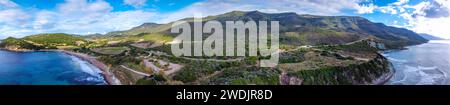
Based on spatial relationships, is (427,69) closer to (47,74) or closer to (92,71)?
(92,71)

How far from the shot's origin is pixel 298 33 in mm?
68125

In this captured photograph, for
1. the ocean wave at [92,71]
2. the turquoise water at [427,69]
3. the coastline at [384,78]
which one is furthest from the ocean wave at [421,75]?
the ocean wave at [92,71]

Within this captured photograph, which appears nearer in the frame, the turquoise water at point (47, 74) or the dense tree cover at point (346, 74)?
the turquoise water at point (47, 74)

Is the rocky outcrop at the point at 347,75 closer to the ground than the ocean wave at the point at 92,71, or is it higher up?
closer to the ground

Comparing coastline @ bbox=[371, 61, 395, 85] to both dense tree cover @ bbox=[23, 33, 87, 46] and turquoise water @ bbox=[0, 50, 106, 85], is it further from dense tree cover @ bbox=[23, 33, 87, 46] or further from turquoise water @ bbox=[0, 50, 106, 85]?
dense tree cover @ bbox=[23, 33, 87, 46]

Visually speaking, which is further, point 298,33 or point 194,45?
point 298,33

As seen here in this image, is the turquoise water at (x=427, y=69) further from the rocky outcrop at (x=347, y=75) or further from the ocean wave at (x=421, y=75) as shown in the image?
the rocky outcrop at (x=347, y=75)

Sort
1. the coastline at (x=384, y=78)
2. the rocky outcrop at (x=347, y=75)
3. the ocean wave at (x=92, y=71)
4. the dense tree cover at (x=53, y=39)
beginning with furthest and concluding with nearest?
the dense tree cover at (x=53, y=39) < the coastline at (x=384, y=78) < the rocky outcrop at (x=347, y=75) < the ocean wave at (x=92, y=71)

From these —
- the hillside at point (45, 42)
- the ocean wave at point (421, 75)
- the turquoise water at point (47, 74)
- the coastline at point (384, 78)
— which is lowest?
the coastline at point (384, 78)

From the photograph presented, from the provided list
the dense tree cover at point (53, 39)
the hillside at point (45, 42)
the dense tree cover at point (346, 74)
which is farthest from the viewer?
the dense tree cover at point (53, 39)
